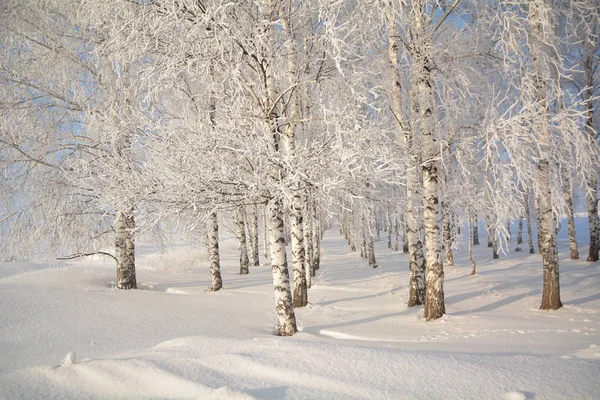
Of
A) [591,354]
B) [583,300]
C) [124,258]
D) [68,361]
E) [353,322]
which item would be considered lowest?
[583,300]

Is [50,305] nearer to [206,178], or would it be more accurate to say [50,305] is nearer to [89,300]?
[89,300]

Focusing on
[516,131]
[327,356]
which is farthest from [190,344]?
[516,131]

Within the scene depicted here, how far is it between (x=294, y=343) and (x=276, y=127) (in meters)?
3.01

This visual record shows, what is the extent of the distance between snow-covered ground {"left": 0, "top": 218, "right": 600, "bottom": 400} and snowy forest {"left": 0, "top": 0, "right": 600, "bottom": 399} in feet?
0.78

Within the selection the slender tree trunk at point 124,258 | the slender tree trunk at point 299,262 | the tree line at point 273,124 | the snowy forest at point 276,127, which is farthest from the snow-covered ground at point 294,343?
the tree line at point 273,124

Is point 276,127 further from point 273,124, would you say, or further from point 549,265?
point 549,265

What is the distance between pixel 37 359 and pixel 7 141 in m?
5.76

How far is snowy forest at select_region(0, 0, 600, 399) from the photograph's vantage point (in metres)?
4.50

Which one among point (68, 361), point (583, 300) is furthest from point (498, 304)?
point (68, 361)

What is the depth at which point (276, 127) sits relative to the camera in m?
5.00

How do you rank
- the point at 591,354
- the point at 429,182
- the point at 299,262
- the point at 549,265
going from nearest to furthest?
the point at 591,354 → the point at 429,182 → the point at 549,265 → the point at 299,262

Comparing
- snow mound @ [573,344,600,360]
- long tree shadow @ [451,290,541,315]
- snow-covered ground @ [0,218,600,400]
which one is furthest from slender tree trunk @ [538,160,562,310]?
snow mound @ [573,344,600,360]

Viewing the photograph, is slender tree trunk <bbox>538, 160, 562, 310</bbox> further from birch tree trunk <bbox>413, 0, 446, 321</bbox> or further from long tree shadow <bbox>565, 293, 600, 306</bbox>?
birch tree trunk <bbox>413, 0, 446, 321</bbox>

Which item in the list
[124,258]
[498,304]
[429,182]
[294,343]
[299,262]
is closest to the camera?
[294,343]
